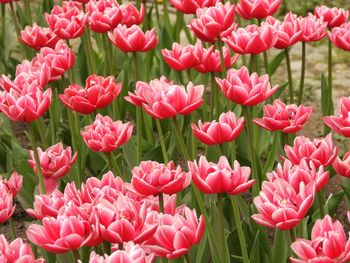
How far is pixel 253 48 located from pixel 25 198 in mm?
1032

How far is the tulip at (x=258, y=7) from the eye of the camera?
10.7 feet

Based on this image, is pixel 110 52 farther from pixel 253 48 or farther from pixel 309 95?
pixel 309 95

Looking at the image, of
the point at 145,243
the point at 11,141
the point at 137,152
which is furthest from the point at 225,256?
the point at 11,141

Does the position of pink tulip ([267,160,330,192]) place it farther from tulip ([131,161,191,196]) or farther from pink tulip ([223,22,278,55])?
pink tulip ([223,22,278,55])

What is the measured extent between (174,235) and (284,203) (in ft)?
0.93

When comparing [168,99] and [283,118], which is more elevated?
[168,99]

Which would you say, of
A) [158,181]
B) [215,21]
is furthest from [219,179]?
[215,21]

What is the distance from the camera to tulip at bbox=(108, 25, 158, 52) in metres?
3.07

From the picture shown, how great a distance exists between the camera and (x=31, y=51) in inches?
170

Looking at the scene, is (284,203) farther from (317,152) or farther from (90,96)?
(90,96)

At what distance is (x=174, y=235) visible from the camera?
1.88m

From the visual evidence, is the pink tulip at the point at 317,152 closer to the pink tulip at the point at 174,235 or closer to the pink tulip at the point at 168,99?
the pink tulip at the point at 168,99

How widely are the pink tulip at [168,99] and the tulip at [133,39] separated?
64 centimetres

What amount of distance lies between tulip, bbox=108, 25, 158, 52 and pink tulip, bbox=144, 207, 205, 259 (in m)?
1.27
